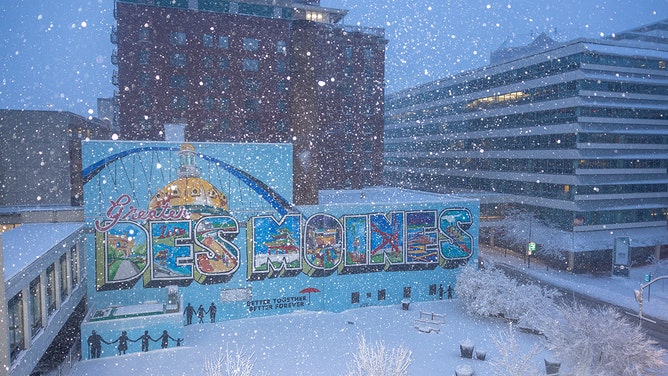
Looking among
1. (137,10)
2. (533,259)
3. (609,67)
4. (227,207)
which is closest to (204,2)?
(137,10)

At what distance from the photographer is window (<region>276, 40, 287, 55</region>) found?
42.7 meters

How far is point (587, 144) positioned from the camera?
39.6 m

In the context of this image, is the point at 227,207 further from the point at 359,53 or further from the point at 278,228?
the point at 359,53

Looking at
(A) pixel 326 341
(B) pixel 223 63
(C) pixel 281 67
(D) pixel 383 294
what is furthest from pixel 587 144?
(B) pixel 223 63

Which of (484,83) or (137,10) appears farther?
(484,83)

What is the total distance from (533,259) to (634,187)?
1193 centimetres

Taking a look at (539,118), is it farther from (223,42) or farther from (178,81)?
(178,81)

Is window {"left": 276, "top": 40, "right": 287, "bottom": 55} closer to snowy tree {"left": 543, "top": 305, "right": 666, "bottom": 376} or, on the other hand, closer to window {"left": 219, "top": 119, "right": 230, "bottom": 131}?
window {"left": 219, "top": 119, "right": 230, "bottom": 131}

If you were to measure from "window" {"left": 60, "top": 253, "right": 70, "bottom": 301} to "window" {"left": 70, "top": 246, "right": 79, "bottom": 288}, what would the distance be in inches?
43.4

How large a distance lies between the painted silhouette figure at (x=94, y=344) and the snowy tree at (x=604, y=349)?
68.3 feet

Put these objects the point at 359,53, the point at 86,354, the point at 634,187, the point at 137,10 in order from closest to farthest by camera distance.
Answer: the point at 86,354, the point at 137,10, the point at 634,187, the point at 359,53

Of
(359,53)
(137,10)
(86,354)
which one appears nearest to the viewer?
(86,354)

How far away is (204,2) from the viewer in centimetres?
4031

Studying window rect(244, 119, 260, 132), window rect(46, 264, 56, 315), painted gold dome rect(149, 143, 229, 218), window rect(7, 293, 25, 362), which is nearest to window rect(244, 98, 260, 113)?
window rect(244, 119, 260, 132)
